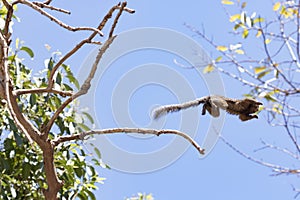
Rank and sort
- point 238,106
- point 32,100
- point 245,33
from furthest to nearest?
point 32,100 < point 245,33 < point 238,106

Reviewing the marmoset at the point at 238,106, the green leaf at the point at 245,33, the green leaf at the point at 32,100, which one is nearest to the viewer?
the marmoset at the point at 238,106

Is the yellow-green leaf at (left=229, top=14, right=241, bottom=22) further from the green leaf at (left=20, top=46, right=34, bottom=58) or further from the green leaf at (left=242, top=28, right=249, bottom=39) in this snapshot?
the green leaf at (left=20, top=46, right=34, bottom=58)

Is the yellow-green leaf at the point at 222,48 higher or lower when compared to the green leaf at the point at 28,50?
lower

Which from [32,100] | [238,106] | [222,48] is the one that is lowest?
[238,106]

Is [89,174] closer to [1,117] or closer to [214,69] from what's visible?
[1,117]

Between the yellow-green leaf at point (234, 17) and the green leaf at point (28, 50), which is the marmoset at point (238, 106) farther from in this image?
the green leaf at point (28, 50)

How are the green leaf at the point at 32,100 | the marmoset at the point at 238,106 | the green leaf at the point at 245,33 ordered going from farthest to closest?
the green leaf at the point at 32,100 < the green leaf at the point at 245,33 < the marmoset at the point at 238,106

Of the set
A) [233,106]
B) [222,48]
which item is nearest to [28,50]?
[222,48]

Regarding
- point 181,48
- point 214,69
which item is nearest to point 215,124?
point 214,69

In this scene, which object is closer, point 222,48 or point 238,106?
point 238,106

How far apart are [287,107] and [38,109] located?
0.99 metres

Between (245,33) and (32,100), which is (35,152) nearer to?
(32,100)

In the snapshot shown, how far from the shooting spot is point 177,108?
3.56 ft

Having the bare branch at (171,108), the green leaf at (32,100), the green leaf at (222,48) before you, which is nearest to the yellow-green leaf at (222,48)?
the green leaf at (222,48)
